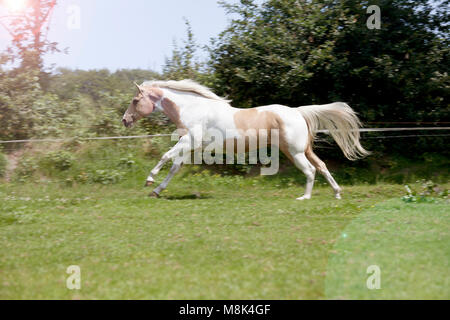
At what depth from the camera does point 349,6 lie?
33.6 ft

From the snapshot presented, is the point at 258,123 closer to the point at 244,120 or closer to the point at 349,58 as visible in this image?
the point at 244,120

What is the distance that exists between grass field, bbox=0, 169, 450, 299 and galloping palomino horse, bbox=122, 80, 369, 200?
0.76 metres

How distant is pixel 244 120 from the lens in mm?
7762

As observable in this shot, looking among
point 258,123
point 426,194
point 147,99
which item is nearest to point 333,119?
point 258,123

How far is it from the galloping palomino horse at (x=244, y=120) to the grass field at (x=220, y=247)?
76 cm

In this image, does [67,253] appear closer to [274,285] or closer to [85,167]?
[274,285]

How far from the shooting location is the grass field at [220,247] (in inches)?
134

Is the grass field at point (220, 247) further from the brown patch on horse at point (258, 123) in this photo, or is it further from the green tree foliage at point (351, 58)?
the green tree foliage at point (351, 58)

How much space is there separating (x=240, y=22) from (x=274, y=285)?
29.0 feet

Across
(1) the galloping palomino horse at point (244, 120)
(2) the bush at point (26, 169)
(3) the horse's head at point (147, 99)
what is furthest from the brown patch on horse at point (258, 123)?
(2) the bush at point (26, 169)

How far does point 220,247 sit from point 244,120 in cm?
369

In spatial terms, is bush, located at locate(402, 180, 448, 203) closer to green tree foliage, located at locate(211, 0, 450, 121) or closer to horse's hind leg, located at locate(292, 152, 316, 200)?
horse's hind leg, located at locate(292, 152, 316, 200)

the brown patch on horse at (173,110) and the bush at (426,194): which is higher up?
the brown patch on horse at (173,110)
